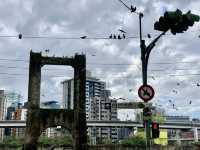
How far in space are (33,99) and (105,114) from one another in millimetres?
114523

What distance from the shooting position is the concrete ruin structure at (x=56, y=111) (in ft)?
200

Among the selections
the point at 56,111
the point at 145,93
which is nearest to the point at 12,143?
the point at 56,111

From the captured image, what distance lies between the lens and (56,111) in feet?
201

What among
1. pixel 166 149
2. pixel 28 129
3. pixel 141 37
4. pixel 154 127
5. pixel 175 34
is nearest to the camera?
pixel 175 34

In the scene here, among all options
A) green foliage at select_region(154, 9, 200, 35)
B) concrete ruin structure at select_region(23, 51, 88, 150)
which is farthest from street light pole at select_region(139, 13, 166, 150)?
concrete ruin structure at select_region(23, 51, 88, 150)

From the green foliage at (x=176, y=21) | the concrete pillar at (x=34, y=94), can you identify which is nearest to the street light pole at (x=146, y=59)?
the green foliage at (x=176, y=21)

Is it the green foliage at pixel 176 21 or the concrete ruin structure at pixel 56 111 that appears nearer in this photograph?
the green foliage at pixel 176 21

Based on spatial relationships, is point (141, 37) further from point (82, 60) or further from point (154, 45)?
point (82, 60)

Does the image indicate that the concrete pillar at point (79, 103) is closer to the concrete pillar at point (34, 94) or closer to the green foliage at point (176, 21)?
the concrete pillar at point (34, 94)

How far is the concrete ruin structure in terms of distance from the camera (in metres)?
61.1

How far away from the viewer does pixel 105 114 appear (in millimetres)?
175375

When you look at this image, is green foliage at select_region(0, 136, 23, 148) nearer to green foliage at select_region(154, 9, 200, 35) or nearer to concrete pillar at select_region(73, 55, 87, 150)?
concrete pillar at select_region(73, 55, 87, 150)

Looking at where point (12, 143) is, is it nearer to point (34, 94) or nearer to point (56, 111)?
point (34, 94)

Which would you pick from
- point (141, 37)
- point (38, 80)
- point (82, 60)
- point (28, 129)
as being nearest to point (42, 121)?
point (28, 129)
